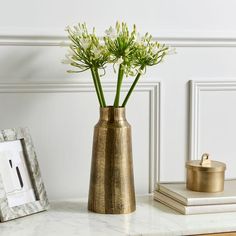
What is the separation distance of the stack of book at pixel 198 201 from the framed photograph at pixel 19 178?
30 cm

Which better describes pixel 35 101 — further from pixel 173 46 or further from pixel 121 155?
pixel 173 46

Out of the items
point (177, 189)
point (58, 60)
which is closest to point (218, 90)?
point (177, 189)

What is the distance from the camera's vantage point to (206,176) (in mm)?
1310

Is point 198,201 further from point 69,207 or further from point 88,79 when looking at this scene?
point 88,79

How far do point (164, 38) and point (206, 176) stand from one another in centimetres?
40

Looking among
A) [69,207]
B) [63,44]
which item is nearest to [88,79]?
[63,44]

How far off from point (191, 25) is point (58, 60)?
38 cm

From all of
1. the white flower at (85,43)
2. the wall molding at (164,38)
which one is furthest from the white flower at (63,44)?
the white flower at (85,43)

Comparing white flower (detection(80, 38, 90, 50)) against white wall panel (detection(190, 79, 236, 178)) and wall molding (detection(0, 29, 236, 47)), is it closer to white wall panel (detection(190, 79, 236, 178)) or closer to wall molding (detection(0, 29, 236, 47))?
wall molding (detection(0, 29, 236, 47))

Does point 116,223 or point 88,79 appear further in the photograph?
point 88,79

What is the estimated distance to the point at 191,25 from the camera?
4.91 feet

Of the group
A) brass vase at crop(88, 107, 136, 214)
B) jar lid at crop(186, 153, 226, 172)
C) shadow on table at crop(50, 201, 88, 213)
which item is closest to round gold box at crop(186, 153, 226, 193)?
jar lid at crop(186, 153, 226, 172)

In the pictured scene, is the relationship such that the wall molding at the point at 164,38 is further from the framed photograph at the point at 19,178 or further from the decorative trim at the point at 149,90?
the framed photograph at the point at 19,178

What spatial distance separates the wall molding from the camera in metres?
1.36
